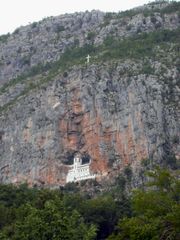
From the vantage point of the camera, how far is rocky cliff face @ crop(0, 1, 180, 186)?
3428 inches

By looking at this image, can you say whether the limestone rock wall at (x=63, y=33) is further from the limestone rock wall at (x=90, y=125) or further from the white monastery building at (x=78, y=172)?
the white monastery building at (x=78, y=172)

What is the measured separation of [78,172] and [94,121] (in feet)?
25.2

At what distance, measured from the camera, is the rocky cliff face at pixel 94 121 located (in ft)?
286

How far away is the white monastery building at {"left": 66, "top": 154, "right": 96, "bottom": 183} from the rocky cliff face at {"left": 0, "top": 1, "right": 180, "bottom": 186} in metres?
0.85

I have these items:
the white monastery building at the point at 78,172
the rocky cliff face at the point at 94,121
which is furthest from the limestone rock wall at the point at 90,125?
the white monastery building at the point at 78,172

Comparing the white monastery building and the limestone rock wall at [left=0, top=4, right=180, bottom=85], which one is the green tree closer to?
the white monastery building

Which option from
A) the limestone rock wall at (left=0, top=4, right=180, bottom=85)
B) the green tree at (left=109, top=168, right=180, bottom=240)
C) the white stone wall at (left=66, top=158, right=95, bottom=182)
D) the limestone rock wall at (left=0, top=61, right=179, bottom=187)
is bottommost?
the green tree at (left=109, top=168, right=180, bottom=240)

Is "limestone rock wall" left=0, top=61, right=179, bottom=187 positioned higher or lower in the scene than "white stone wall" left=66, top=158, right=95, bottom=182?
higher

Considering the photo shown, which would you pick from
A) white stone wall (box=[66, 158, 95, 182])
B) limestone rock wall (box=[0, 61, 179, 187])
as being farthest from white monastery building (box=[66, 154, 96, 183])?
limestone rock wall (box=[0, 61, 179, 187])

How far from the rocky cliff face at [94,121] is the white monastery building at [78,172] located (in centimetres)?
85

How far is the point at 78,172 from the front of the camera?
A: 89.5 metres

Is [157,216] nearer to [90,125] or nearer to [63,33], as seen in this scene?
[90,125]

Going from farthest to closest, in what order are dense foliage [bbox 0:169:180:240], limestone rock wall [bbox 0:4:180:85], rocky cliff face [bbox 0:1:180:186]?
1. limestone rock wall [bbox 0:4:180:85]
2. rocky cliff face [bbox 0:1:180:186]
3. dense foliage [bbox 0:169:180:240]

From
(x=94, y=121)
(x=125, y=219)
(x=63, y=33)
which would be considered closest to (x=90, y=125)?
(x=94, y=121)
